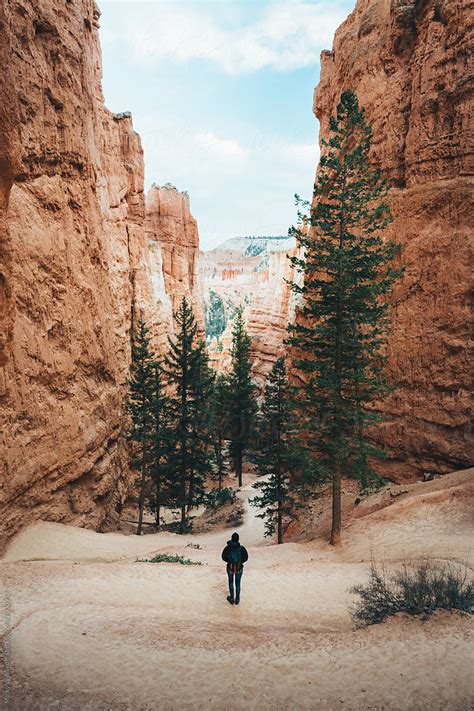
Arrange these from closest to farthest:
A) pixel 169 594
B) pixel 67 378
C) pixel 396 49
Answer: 1. pixel 169 594
2. pixel 67 378
3. pixel 396 49

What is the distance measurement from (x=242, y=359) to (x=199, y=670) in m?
35.0

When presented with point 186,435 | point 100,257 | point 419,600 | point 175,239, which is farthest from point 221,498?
point 175,239

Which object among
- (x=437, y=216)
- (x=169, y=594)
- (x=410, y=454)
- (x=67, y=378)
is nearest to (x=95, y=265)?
(x=67, y=378)

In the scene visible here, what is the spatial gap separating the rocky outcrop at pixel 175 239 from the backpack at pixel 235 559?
119ft

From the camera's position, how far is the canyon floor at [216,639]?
5.23 m

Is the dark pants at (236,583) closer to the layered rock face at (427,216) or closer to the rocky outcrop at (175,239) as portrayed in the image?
the layered rock face at (427,216)

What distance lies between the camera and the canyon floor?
206 inches

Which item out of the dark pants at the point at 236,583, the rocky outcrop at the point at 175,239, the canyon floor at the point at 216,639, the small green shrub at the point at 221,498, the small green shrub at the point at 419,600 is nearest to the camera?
the canyon floor at the point at 216,639

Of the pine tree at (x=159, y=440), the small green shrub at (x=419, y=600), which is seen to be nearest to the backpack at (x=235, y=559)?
the small green shrub at (x=419, y=600)

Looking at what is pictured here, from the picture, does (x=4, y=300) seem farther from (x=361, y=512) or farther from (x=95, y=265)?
(x=361, y=512)

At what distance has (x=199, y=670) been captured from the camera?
5.84 metres

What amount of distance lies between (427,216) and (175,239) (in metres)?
34.6

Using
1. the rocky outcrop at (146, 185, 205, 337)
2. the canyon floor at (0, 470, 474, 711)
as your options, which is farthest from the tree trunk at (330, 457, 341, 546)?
the rocky outcrop at (146, 185, 205, 337)

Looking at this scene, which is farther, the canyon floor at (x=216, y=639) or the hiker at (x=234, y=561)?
the hiker at (x=234, y=561)
